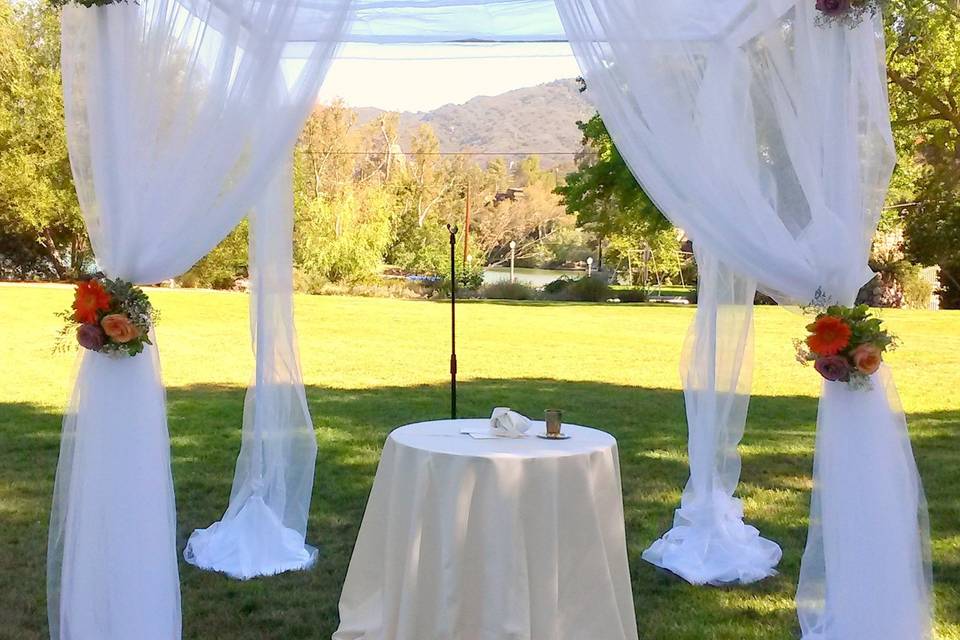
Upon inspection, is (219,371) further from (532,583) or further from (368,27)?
(532,583)

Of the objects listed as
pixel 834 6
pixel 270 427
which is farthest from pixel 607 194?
pixel 834 6

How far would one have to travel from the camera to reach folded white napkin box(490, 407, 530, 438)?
368 centimetres

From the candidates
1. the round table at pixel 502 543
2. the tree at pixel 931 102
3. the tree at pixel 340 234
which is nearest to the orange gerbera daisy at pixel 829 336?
the round table at pixel 502 543

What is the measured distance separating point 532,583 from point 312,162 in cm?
3247

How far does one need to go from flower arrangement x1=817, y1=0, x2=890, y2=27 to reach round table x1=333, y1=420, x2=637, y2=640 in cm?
169

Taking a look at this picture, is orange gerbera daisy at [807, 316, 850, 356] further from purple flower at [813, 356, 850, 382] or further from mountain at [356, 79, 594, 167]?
mountain at [356, 79, 594, 167]

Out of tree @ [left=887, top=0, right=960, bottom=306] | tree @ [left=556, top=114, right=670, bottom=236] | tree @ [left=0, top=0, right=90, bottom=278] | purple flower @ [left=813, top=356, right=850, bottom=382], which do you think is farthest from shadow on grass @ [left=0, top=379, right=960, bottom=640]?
tree @ [left=0, top=0, right=90, bottom=278]

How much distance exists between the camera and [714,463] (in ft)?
15.7

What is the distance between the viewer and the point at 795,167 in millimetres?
3500

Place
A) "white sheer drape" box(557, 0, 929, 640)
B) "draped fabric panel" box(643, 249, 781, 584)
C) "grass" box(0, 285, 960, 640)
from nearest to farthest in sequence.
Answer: "white sheer drape" box(557, 0, 929, 640) < "grass" box(0, 285, 960, 640) < "draped fabric panel" box(643, 249, 781, 584)

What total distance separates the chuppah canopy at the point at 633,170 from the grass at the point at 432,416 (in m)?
0.64

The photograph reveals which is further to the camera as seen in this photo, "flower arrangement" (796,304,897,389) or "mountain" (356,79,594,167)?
"mountain" (356,79,594,167)

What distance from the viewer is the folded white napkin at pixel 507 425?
3.68m

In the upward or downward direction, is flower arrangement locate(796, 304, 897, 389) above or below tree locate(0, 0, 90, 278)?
below
